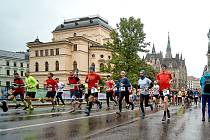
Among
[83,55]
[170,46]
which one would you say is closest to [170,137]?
[83,55]

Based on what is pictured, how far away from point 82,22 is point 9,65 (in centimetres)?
2992

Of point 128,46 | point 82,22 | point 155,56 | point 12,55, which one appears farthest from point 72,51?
point 155,56

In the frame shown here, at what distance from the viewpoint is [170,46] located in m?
180

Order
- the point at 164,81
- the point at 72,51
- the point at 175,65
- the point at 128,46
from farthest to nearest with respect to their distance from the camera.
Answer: the point at 175,65, the point at 72,51, the point at 128,46, the point at 164,81

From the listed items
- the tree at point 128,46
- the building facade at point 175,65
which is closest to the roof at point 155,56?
the building facade at point 175,65

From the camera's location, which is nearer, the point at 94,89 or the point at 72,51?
the point at 94,89

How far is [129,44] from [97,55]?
25791mm

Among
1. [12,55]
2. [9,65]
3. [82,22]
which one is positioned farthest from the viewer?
[12,55]

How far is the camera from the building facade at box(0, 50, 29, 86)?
96812 millimetres

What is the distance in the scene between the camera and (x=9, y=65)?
100 meters

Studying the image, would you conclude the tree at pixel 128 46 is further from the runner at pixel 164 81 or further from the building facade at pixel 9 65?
the building facade at pixel 9 65

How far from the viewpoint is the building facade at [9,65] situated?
318 ft

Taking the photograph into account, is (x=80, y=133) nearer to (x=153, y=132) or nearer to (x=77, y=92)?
(x=153, y=132)

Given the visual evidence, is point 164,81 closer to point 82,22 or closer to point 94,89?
point 94,89
